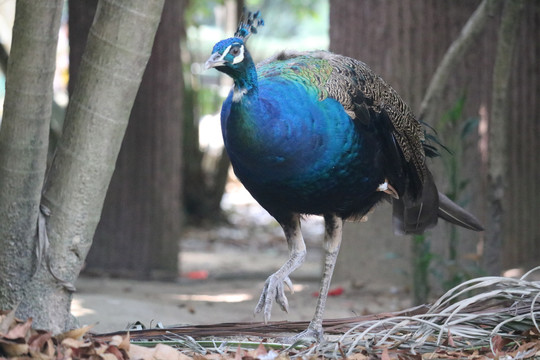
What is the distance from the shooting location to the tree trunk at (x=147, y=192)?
8273 millimetres

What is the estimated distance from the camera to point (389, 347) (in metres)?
3.69

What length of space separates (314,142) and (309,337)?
38.2 inches

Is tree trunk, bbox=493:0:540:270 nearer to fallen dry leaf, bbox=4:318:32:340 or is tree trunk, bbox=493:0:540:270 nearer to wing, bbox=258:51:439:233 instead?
wing, bbox=258:51:439:233

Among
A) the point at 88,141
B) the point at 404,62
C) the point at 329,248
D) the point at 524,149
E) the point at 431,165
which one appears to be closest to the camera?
the point at 88,141

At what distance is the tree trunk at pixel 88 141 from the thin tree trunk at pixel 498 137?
8.55 ft

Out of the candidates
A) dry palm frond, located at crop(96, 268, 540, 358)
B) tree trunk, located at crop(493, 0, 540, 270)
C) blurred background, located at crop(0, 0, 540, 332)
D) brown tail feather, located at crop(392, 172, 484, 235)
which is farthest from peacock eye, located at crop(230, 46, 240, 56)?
tree trunk, located at crop(493, 0, 540, 270)

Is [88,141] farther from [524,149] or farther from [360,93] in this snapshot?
[524,149]

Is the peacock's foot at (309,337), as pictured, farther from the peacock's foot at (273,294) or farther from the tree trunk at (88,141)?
the tree trunk at (88,141)

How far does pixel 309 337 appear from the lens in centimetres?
396

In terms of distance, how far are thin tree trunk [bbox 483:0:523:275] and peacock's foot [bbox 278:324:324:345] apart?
2.12m

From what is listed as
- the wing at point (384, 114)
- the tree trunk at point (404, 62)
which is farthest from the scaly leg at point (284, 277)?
the tree trunk at point (404, 62)

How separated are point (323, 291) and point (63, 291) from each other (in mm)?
A: 1365

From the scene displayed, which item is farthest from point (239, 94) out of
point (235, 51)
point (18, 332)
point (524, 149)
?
point (524, 149)

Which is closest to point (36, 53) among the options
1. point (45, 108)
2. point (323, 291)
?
point (45, 108)
